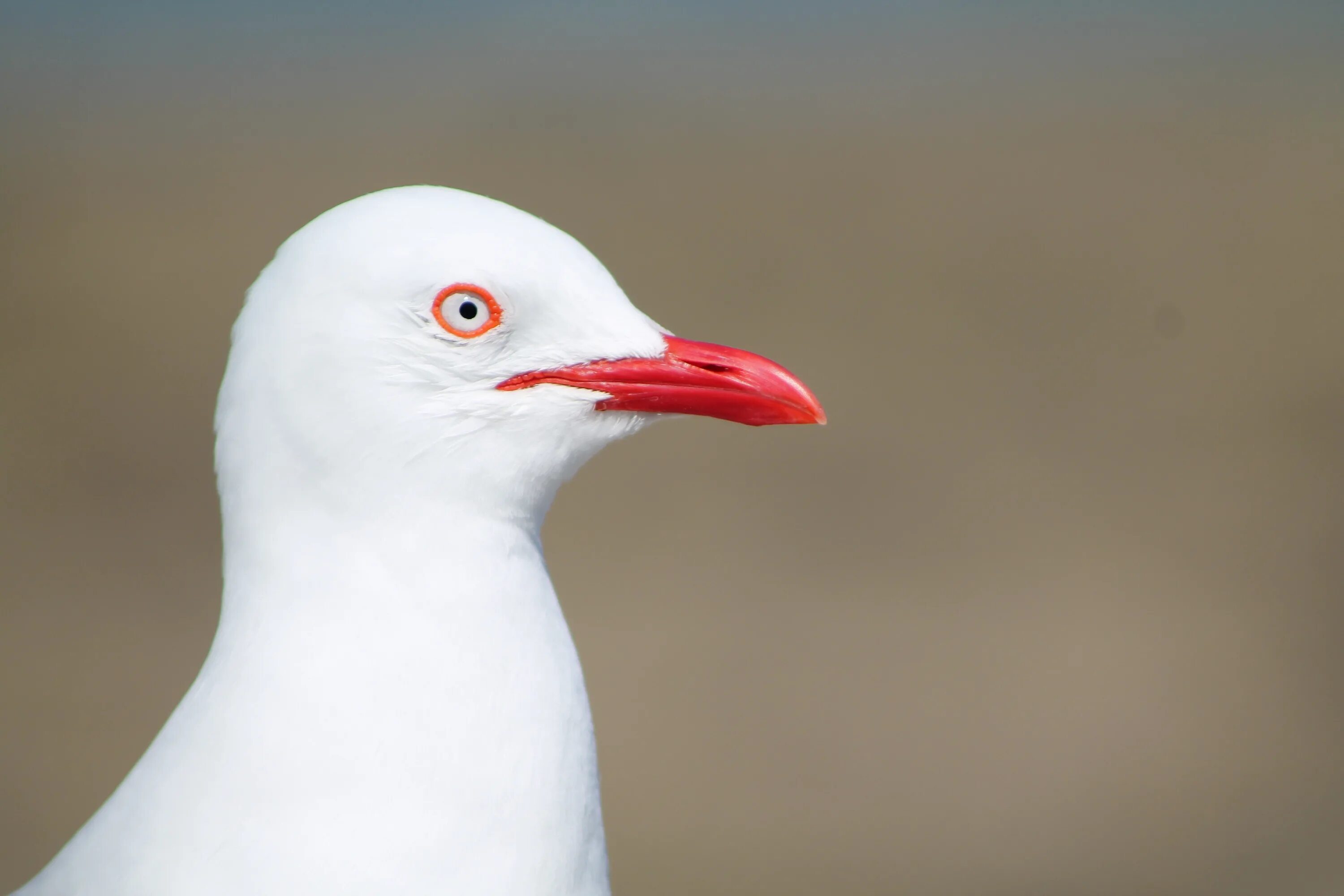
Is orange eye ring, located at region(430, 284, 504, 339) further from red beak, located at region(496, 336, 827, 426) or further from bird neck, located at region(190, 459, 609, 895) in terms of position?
bird neck, located at region(190, 459, 609, 895)

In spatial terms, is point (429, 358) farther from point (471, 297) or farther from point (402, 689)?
point (402, 689)

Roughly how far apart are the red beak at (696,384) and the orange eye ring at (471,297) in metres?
0.09

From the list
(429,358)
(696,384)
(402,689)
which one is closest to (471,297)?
(429,358)

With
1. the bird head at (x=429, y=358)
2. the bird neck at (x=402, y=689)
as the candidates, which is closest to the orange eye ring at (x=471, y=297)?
the bird head at (x=429, y=358)

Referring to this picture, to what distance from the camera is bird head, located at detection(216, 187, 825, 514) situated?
1.75 metres

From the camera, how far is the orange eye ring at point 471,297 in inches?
70.2

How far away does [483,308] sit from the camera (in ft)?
5.94

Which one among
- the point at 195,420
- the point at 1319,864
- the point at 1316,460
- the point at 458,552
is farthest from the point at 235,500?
the point at 1316,460

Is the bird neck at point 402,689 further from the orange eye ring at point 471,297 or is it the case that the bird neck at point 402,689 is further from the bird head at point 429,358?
the orange eye ring at point 471,297

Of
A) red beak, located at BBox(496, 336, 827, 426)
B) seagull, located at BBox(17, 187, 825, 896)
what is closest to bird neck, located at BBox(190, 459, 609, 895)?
seagull, located at BBox(17, 187, 825, 896)

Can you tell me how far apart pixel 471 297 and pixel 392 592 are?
0.43m

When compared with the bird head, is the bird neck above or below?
below

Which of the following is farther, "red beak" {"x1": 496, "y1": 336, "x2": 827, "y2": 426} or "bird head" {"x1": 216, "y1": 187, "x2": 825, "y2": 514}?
"red beak" {"x1": 496, "y1": 336, "x2": 827, "y2": 426}

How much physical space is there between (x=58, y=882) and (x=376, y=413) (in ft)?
2.77
